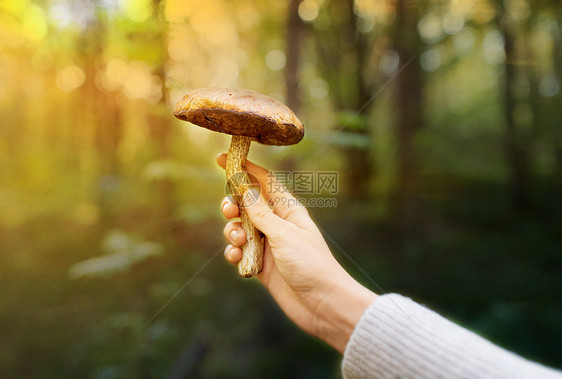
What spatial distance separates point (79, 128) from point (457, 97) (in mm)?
21733

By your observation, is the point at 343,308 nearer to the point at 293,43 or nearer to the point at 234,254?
the point at 234,254

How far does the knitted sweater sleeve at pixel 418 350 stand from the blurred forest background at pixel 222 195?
1461 mm

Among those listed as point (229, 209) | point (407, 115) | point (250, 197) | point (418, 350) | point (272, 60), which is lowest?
point (418, 350)

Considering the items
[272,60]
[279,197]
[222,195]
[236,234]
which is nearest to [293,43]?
[222,195]

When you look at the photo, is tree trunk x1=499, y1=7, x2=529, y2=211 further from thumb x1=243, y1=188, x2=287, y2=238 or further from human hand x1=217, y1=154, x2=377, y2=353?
thumb x1=243, y1=188, x2=287, y2=238

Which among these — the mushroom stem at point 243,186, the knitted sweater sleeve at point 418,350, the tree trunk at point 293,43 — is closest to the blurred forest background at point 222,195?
the tree trunk at point 293,43

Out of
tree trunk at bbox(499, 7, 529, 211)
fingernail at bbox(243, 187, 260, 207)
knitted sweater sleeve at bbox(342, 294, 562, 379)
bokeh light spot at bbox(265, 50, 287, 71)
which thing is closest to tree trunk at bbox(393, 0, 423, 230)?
bokeh light spot at bbox(265, 50, 287, 71)

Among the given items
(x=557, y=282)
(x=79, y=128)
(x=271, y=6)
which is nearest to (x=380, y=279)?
(x=557, y=282)

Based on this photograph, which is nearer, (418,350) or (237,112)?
(418,350)

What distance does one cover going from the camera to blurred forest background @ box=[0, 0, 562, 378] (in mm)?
3684

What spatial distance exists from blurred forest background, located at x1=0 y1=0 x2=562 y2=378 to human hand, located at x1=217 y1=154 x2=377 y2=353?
2.41ft

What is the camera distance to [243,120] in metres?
1.68

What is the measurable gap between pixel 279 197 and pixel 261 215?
0.99 ft

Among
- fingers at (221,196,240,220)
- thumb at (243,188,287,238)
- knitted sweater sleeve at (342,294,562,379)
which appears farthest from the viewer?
fingers at (221,196,240,220)
